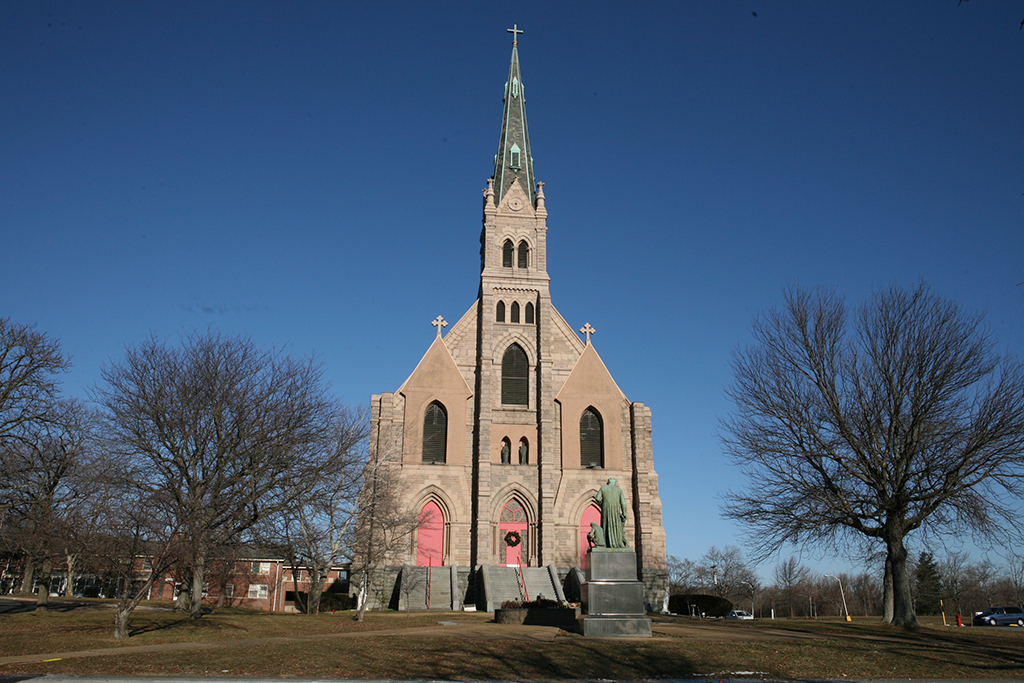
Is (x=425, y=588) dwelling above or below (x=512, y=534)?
below

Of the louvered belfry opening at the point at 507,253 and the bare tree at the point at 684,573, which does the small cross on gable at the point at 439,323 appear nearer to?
the louvered belfry opening at the point at 507,253

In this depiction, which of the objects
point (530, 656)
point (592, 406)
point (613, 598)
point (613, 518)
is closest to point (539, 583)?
point (592, 406)

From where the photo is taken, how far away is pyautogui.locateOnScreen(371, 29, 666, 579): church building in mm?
36375

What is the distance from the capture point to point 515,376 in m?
40.2

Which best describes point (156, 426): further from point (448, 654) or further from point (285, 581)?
point (285, 581)

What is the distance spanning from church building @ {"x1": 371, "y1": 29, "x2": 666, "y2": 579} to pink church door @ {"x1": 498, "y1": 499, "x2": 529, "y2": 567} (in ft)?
0.16

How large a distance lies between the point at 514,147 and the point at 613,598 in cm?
3675

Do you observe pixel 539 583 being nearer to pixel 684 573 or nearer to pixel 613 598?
pixel 613 598

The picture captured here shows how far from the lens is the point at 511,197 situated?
146 feet

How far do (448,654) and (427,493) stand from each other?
911 inches

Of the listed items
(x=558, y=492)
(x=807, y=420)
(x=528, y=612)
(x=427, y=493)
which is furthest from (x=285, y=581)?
(x=807, y=420)

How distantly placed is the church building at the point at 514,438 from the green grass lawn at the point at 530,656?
56.6 feet

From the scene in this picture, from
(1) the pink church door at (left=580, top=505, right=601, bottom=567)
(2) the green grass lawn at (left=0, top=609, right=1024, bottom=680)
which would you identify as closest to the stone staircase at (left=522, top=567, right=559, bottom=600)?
(1) the pink church door at (left=580, top=505, right=601, bottom=567)

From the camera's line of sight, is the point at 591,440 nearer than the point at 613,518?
No
